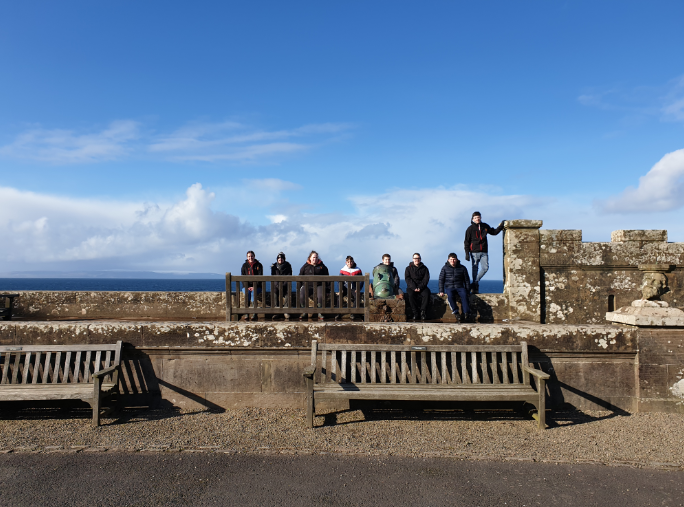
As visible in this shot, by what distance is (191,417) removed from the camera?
4.95 m

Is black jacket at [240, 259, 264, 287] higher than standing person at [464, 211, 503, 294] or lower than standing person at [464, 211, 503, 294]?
lower

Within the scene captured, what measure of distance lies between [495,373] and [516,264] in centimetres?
336

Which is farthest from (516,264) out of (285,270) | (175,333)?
(175,333)

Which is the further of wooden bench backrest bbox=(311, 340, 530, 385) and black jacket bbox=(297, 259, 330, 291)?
black jacket bbox=(297, 259, 330, 291)

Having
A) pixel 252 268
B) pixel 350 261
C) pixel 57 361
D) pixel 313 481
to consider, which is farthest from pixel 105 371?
Answer: pixel 350 261

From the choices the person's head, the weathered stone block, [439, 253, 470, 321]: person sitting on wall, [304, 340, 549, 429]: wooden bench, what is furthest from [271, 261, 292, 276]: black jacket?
the weathered stone block

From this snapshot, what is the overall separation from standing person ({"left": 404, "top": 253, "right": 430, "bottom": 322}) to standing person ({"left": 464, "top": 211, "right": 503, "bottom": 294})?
1153 millimetres

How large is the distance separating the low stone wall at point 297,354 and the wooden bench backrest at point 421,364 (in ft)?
0.54

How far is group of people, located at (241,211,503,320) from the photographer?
7328mm

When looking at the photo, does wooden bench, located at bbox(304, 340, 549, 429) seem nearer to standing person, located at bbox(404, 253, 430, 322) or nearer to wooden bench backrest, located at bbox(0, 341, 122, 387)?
standing person, located at bbox(404, 253, 430, 322)

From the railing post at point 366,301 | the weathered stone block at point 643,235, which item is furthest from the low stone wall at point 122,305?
the weathered stone block at point 643,235

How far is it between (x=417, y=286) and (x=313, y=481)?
4447 mm

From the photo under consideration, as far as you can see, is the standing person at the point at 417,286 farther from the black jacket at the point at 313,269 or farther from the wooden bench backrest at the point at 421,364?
the wooden bench backrest at the point at 421,364

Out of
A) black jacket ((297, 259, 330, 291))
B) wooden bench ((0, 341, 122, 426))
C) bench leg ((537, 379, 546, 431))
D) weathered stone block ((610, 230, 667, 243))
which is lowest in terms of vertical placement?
bench leg ((537, 379, 546, 431))
